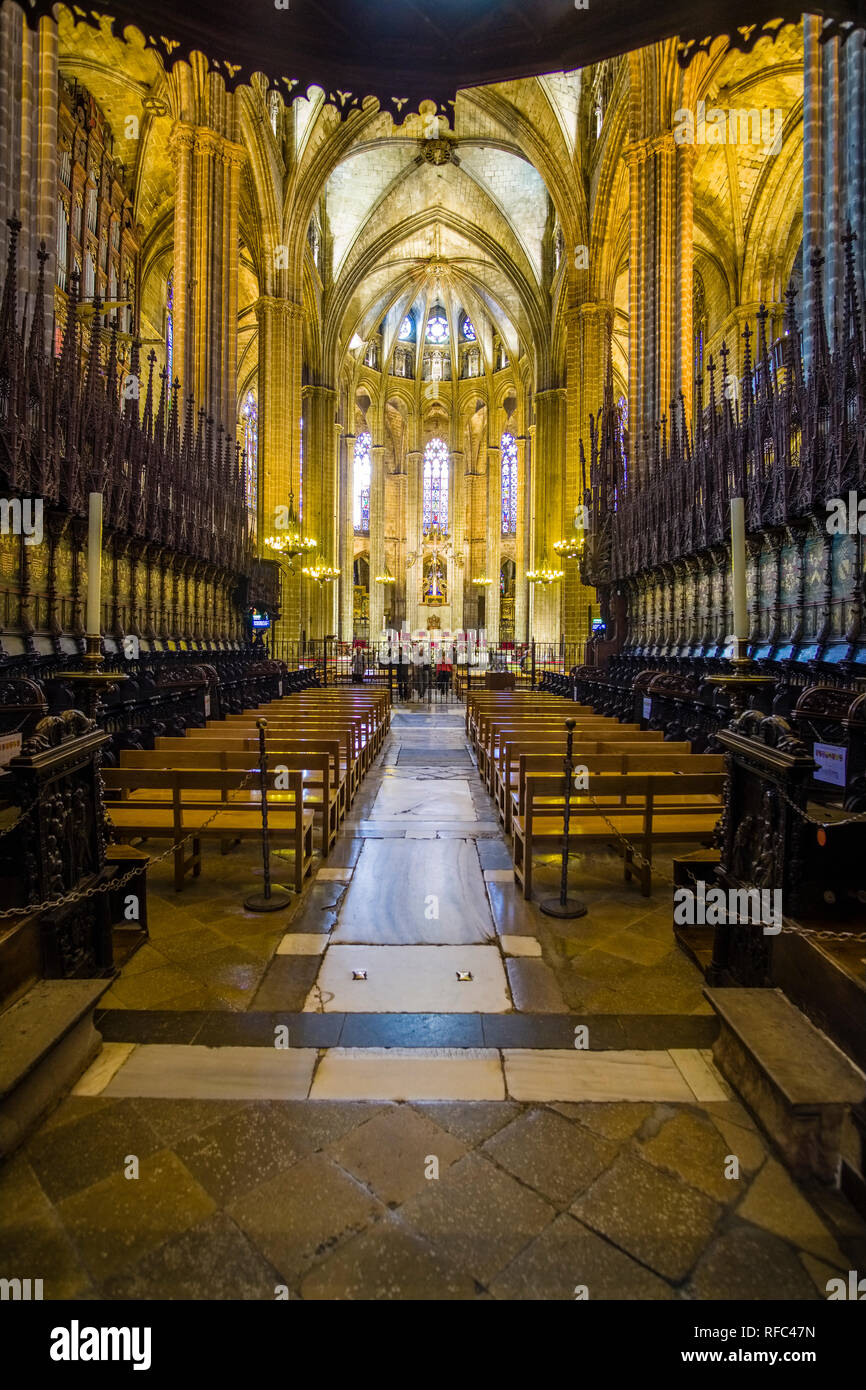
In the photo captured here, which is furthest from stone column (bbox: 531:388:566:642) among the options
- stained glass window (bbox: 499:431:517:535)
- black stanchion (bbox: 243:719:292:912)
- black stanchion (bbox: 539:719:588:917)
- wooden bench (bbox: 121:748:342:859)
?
black stanchion (bbox: 243:719:292:912)

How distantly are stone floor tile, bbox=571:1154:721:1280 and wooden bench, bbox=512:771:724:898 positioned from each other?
92.2 inches

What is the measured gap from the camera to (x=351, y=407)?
122 ft

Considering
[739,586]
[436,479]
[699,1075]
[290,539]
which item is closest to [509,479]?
[436,479]

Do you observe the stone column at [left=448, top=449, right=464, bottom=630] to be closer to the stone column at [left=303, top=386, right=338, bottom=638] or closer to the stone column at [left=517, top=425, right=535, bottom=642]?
the stone column at [left=517, top=425, right=535, bottom=642]

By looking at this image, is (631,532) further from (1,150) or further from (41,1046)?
(41,1046)

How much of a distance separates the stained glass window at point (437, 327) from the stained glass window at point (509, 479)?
7.03 metres

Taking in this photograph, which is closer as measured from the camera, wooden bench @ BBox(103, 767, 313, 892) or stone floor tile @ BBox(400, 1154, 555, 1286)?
stone floor tile @ BBox(400, 1154, 555, 1286)

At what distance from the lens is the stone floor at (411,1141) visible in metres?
1.52

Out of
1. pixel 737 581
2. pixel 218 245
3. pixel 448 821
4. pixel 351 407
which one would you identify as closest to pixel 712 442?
pixel 448 821

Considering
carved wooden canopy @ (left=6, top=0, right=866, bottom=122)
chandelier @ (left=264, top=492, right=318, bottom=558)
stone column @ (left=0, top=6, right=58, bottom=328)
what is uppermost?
stone column @ (left=0, top=6, right=58, bottom=328)

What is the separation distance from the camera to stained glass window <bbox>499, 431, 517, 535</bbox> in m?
41.4

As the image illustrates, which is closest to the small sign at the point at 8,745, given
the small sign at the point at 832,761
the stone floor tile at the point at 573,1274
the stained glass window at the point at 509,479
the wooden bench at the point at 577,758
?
the wooden bench at the point at 577,758

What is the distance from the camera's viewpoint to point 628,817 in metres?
4.93

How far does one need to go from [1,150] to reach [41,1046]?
9.81m
